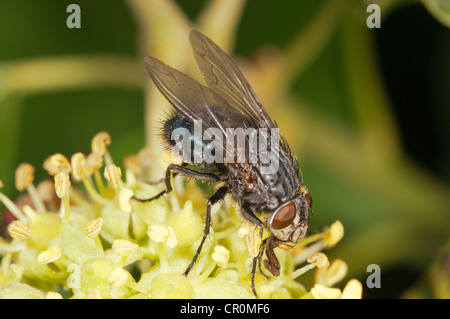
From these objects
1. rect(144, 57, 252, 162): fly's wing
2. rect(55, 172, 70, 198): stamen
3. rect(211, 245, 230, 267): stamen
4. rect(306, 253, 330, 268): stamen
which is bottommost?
rect(306, 253, 330, 268): stamen

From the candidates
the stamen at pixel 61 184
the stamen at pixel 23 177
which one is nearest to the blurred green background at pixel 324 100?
the stamen at pixel 23 177

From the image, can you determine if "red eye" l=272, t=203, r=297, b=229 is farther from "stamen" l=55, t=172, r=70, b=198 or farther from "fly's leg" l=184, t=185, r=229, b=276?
"stamen" l=55, t=172, r=70, b=198

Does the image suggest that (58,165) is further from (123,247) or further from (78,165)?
(123,247)

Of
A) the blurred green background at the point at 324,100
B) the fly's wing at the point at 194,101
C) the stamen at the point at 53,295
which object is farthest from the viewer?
the blurred green background at the point at 324,100

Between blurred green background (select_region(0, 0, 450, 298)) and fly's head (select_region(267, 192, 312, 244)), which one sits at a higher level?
blurred green background (select_region(0, 0, 450, 298))

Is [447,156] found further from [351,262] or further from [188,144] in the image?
[188,144]

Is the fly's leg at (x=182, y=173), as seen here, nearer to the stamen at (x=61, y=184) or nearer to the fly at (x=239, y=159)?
the fly at (x=239, y=159)

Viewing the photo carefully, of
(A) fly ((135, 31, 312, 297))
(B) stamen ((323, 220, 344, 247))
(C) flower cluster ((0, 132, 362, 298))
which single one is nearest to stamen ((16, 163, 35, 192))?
(C) flower cluster ((0, 132, 362, 298))

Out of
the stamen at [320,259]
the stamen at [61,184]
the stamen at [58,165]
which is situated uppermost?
the stamen at [58,165]
